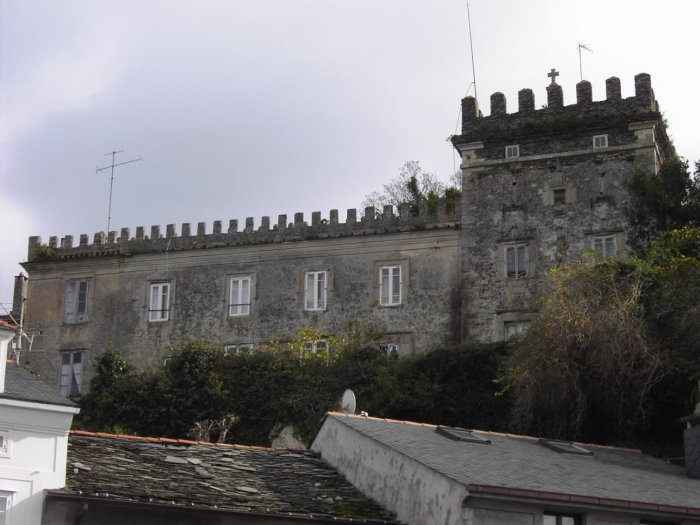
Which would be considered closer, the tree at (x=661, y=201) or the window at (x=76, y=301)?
the tree at (x=661, y=201)

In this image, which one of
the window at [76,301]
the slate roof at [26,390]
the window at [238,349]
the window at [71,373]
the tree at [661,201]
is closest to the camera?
the slate roof at [26,390]

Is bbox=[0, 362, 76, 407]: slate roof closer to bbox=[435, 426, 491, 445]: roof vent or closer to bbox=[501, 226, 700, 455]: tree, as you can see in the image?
bbox=[435, 426, 491, 445]: roof vent

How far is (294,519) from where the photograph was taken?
21250 millimetres

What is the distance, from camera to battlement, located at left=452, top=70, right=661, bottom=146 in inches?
1735

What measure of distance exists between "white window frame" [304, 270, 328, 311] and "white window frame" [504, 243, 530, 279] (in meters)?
6.22

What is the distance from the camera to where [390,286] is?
44656 mm

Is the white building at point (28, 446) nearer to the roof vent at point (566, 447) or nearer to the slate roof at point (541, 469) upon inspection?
the slate roof at point (541, 469)

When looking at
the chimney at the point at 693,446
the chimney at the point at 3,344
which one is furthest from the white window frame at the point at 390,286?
the chimney at the point at 3,344

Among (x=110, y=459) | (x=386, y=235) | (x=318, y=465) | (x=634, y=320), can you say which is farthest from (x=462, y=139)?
(x=110, y=459)

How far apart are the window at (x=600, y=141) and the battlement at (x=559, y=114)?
329 mm

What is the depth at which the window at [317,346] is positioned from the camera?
141ft

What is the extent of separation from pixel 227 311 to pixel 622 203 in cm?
1382

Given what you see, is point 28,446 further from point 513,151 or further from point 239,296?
point 513,151

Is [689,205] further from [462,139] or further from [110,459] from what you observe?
[110,459]
